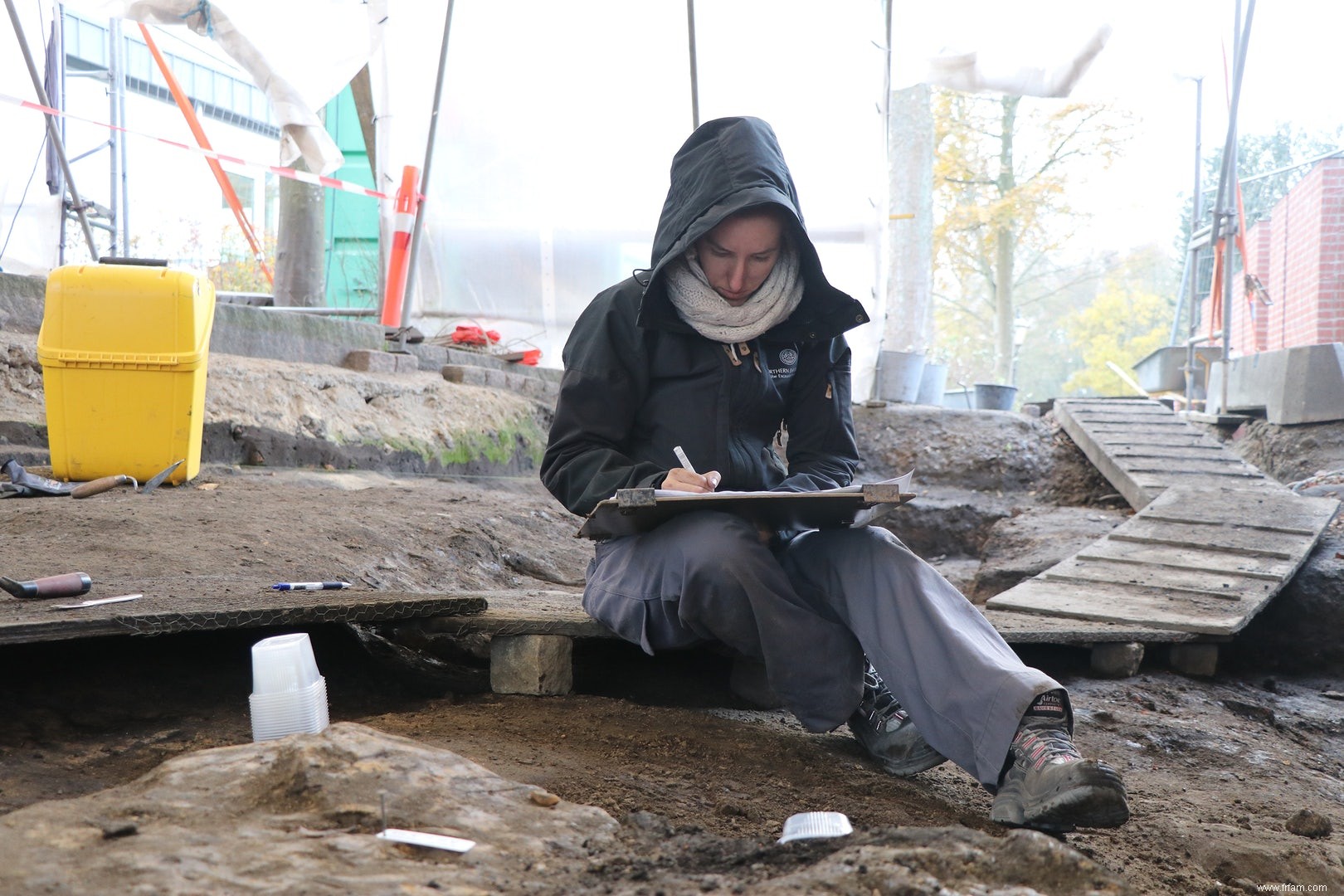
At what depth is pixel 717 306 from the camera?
93.4 inches

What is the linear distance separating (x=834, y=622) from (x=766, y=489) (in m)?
0.42

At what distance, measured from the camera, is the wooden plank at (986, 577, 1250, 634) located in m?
3.43

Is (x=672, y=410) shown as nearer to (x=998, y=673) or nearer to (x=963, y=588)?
(x=998, y=673)

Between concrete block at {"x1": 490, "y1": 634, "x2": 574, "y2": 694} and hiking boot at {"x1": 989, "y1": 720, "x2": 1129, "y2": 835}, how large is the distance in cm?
99

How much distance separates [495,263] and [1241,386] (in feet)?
17.0

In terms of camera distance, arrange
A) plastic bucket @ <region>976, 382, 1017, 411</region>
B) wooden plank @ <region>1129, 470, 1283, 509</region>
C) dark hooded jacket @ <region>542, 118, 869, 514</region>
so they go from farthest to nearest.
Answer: plastic bucket @ <region>976, 382, 1017, 411</region>
wooden plank @ <region>1129, 470, 1283, 509</region>
dark hooded jacket @ <region>542, 118, 869, 514</region>

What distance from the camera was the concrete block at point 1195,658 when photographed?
138 inches

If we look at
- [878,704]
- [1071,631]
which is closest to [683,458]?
[878,704]

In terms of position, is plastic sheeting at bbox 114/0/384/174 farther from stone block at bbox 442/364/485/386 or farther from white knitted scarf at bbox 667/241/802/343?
white knitted scarf at bbox 667/241/802/343

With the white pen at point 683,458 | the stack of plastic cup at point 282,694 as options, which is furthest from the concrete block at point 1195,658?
the stack of plastic cup at point 282,694

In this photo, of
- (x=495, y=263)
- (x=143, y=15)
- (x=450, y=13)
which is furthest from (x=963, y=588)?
(x=143, y=15)

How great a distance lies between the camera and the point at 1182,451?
6090 millimetres

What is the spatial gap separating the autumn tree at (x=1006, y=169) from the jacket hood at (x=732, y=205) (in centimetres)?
1649

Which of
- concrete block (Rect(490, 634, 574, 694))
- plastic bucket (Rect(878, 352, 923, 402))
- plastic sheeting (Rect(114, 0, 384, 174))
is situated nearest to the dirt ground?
concrete block (Rect(490, 634, 574, 694))
